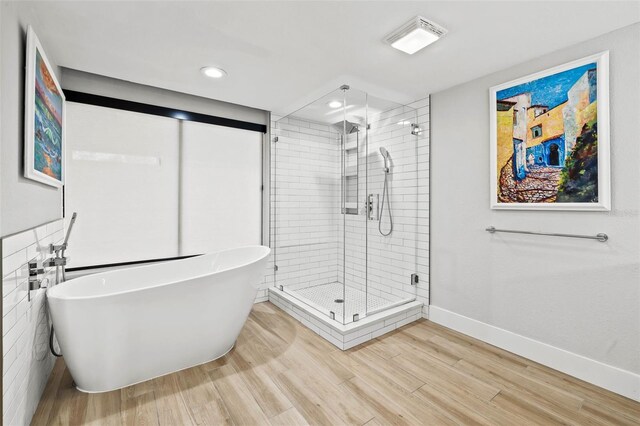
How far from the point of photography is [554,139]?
6.97 ft

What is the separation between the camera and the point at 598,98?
192cm

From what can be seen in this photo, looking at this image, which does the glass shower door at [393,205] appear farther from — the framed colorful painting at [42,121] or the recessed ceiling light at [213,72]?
the framed colorful painting at [42,121]

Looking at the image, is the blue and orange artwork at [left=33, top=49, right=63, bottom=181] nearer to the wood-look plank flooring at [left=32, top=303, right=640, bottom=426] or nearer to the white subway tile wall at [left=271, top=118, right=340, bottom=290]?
the wood-look plank flooring at [left=32, top=303, right=640, bottom=426]

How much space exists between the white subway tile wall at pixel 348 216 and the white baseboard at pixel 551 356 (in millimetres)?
409

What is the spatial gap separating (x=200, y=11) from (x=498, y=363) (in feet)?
10.3

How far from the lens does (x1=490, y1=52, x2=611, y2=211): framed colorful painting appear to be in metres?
1.93

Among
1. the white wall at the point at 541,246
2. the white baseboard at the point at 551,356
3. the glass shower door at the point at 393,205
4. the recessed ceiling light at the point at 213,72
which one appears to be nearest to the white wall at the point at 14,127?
the recessed ceiling light at the point at 213,72

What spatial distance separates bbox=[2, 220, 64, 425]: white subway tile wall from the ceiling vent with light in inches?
92.1

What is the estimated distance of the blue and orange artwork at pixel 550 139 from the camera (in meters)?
1.98

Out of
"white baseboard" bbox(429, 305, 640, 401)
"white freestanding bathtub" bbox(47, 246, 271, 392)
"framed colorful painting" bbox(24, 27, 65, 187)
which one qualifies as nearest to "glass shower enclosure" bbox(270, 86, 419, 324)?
"white baseboard" bbox(429, 305, 640, 401)

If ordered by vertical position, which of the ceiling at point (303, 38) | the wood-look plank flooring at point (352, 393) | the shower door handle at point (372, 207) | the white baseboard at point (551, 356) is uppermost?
the ceiling at point (303, 38)

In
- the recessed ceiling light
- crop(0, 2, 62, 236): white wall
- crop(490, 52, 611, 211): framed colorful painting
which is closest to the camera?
crop(0, 2, 62, 236): white wall

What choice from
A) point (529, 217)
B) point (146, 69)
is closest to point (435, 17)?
point (529, 217)

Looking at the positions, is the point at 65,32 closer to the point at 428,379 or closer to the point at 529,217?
the point at 428,379
